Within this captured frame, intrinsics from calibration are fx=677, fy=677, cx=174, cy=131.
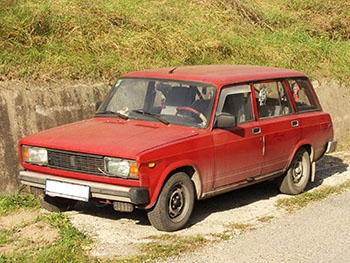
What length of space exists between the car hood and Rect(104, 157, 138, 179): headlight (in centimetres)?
7

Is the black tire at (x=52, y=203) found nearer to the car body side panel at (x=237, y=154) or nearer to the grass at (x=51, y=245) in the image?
the grass at (x=51, y=245)

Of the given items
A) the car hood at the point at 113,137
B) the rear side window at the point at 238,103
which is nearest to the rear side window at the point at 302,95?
the rear side window at the point at 238,103

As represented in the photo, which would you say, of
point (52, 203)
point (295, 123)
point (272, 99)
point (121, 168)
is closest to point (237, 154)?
point (272, 99)

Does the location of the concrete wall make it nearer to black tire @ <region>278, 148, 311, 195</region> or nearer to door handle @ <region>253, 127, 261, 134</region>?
door handle @ <region>253, 127, 261, 134</region>

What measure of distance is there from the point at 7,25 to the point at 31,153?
3.87 meters

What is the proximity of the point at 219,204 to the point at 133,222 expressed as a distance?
Result: 1465 mm

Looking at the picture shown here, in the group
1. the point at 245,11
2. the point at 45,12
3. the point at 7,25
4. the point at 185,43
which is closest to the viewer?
the point at 7,25

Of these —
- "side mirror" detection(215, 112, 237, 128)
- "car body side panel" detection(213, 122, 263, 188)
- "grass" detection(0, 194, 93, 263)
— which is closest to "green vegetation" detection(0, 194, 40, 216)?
"grass" detection(0, 194, 93, 263)

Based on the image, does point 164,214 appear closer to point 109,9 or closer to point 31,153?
point 31,153

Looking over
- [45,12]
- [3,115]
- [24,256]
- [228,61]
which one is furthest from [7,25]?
[24,256]

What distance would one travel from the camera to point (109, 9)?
12.8m

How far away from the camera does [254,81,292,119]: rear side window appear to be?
860cm

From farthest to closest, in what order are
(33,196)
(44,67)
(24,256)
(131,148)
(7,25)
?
(7,25) < (44,67) < (33,196) < (131,148) < (24,256)

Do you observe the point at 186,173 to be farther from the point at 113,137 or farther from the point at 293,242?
the point at 293,242
